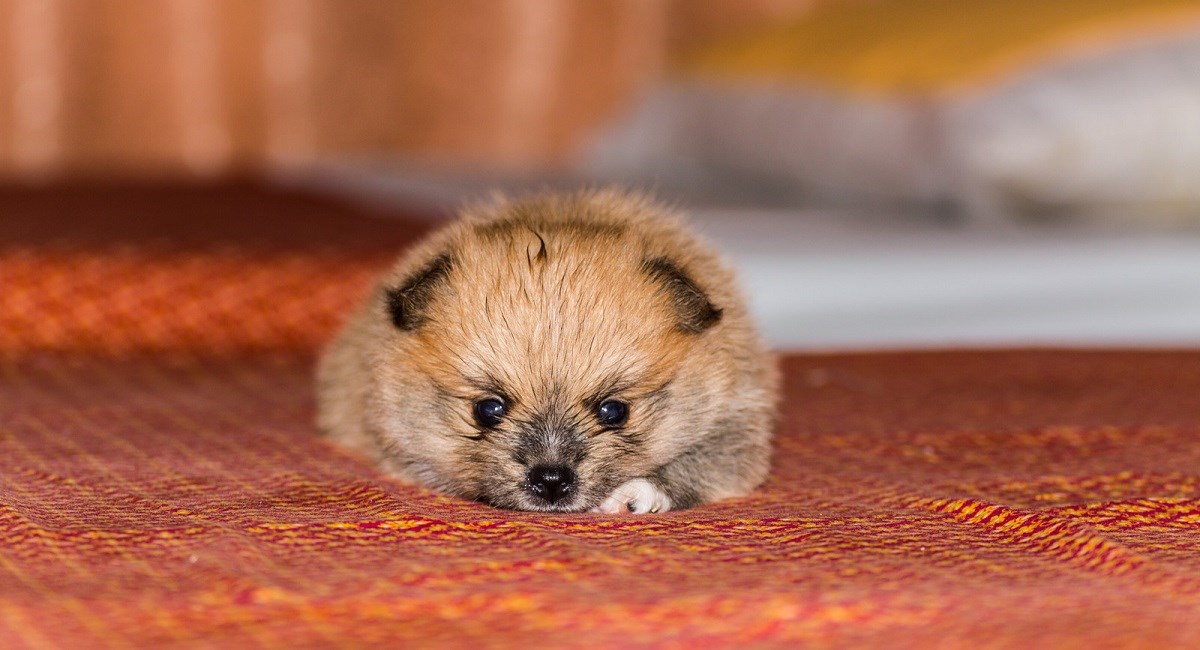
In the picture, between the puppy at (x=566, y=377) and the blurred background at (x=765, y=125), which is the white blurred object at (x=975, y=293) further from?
the puppy at (x=566, y=377)

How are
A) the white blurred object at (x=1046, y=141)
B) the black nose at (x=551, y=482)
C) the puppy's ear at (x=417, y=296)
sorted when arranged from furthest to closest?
the white blurred object at (x=1046, y=141) < the puppy's ear at (x=417, y=296) < the black nose at (x=551, y=482)

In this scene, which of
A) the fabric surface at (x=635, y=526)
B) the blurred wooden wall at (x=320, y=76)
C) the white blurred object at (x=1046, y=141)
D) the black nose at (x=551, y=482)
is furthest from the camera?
the blurred wooden wall at (x=320, y=76)

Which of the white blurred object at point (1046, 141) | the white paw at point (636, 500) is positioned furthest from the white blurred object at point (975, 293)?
the white paw at point (636, 500)

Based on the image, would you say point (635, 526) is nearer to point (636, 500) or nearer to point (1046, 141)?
point (636, 500)

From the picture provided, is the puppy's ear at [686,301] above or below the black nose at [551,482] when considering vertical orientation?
above

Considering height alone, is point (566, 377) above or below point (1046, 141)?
below

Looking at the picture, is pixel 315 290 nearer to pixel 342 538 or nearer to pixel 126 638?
pixel 342 538

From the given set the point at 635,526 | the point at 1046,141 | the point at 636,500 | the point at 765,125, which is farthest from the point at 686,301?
the point at 765,125

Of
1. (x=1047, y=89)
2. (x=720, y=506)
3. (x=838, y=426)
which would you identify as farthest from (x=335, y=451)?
(x=1047, y=89)
